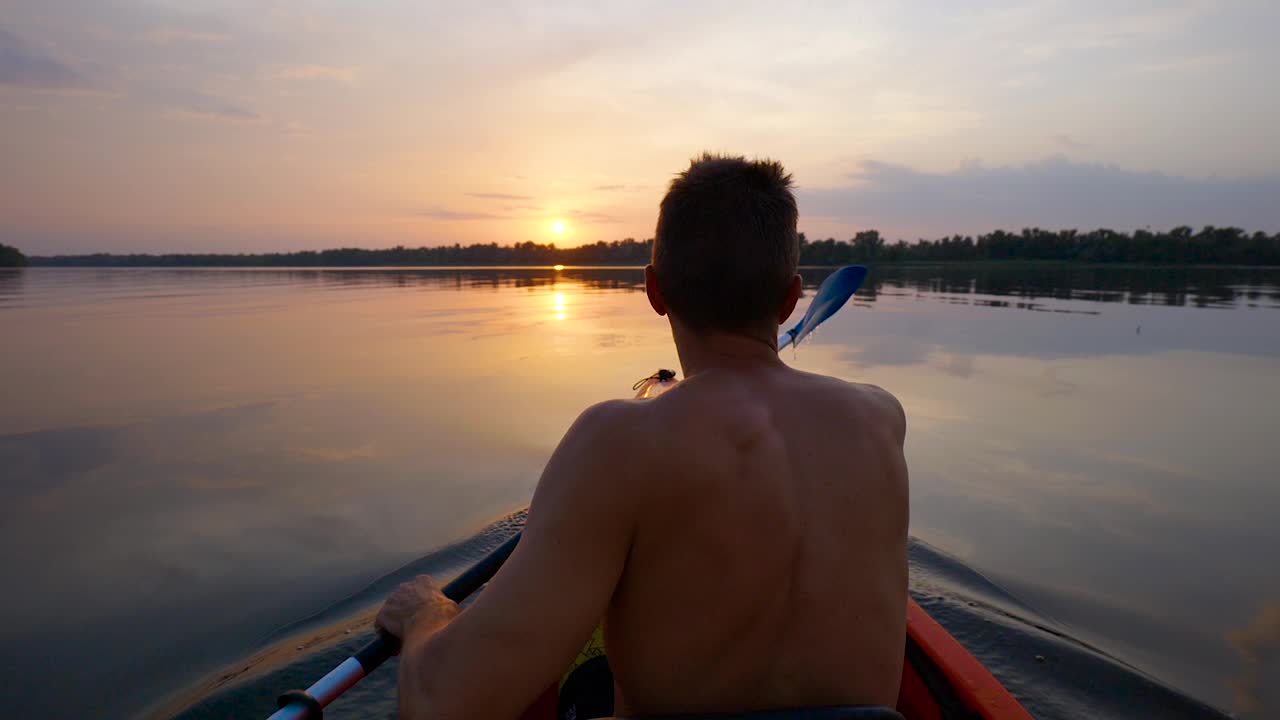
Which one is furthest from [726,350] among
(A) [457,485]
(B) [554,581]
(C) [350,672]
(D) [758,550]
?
(A) [457,485]

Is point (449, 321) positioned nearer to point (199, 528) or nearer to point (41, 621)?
point (199, 528)

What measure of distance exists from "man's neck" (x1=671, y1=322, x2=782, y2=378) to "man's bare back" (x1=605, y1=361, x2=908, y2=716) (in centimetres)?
6

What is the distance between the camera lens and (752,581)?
3.99ft

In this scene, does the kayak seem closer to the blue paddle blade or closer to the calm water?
the calm water

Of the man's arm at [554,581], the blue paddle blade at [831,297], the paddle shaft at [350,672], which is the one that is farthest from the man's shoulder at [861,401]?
the blue paddle blade at [831,297]

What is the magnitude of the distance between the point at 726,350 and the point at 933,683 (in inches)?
59.8

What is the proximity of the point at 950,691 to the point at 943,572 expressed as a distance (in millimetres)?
2364

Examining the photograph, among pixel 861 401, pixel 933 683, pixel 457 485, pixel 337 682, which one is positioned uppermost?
pixel 861 401

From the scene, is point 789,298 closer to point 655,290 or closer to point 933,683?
point 655,290

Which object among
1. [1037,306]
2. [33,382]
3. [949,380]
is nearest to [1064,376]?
[949,380]

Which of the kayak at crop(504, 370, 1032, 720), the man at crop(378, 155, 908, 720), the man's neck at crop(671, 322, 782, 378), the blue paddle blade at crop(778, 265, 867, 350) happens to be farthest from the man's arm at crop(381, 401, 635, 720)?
the blue paddle blade at crop(778, 265, 867, 350)

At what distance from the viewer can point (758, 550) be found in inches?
47.5

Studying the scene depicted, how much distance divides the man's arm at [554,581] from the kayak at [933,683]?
2.51 feet

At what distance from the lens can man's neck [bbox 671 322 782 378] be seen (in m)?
1.42
